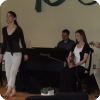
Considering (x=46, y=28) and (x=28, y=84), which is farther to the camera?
(x=46, y=28)

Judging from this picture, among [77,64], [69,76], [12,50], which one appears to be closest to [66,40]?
[77,64]

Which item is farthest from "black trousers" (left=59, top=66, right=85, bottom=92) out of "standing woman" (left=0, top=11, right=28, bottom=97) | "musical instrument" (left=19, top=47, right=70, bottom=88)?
"standing woman" (left=0, top=11, right=28, bottom=97)

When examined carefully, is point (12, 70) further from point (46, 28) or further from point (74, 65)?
point (46, 28)

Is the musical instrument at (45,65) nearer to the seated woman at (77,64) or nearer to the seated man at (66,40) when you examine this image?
the seated woman at (77,64)

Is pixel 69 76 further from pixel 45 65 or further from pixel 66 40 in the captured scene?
pixel 66 40

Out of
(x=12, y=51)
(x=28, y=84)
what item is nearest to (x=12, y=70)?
(x=12, y=51)

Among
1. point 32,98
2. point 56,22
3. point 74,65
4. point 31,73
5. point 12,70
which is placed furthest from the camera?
point 56,22

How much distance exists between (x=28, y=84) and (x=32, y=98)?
9.88ft

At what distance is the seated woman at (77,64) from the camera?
4.47 metres

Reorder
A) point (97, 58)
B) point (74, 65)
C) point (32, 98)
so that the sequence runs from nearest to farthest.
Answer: point (32, 98)
point (74, 65)
point (97, 58)

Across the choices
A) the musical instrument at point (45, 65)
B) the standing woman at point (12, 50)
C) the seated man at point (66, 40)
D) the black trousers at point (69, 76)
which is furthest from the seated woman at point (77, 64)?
the standing woman at point (12, 50)

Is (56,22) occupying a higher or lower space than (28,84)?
higher

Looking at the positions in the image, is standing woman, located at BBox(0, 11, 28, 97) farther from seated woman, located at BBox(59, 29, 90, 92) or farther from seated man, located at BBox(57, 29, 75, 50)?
seated man, located at BBox(57, 29, 75, 50)

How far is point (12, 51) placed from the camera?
4.16 meters
